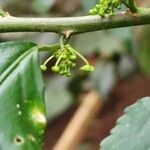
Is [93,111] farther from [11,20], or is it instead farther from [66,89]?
[11,20]

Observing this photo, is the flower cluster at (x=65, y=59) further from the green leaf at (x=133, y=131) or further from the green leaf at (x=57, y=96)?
the green leaf at (x=57, y=96)

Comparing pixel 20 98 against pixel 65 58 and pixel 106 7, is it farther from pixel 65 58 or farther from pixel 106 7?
pixel 106 7

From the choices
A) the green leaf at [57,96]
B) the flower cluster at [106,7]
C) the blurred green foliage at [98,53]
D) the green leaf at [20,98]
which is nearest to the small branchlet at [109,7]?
the flower cluster at [106,7]

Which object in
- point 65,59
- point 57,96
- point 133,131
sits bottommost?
point 133,131

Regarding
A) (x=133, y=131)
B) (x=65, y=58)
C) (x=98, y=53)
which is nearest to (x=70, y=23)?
(x=65, y=58)

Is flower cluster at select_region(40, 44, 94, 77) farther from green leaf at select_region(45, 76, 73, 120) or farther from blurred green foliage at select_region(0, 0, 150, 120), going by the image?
green leaf at select_region(45, 76, 73, 120)

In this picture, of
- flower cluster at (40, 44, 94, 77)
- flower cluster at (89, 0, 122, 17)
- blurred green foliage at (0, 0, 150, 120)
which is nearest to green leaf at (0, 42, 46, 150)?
flower cluster at (40, 44, 94, 77)
